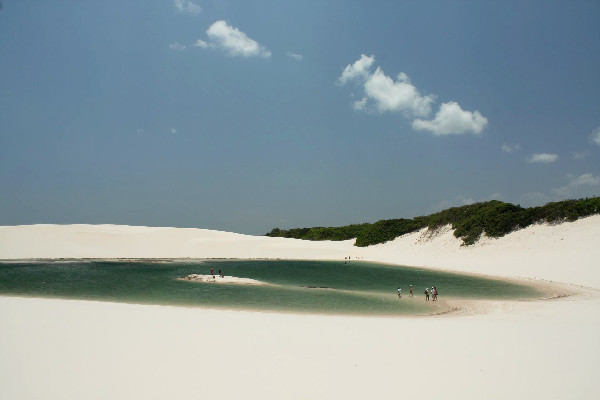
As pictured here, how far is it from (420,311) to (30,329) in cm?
1685

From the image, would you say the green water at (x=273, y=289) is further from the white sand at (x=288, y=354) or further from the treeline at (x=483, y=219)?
the treeline at (x=483, y=219)

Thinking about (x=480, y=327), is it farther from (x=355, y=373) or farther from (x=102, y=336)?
(x=102, y=336)

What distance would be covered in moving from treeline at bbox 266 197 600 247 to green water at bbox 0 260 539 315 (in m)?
16.9

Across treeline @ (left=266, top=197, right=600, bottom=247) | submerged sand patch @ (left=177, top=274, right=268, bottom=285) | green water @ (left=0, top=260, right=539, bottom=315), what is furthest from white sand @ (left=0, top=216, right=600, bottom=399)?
treeline @ (left=266, top=197, right=600, bottom=247)

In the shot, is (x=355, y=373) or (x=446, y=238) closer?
(x=355, y=373)

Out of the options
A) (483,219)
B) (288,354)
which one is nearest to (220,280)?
(288,354)

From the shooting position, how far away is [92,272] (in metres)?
35.2

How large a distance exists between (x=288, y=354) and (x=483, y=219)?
49.0 meters

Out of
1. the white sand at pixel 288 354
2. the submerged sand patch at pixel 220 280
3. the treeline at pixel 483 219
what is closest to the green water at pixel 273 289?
the submerged sand patch at pixel 220 280

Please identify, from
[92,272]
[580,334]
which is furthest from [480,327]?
[92,272]

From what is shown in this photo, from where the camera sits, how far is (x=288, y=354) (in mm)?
10477

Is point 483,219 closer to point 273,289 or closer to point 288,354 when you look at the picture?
point 273,289

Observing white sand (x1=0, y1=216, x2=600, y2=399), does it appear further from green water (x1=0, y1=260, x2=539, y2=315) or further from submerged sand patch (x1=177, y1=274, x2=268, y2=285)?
submerged sand patch (x1=177, y1=274, x2=268, y2=285)

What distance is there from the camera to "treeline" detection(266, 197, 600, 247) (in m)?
45.8
